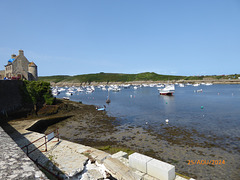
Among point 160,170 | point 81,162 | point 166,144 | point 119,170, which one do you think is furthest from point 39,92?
point 160,170

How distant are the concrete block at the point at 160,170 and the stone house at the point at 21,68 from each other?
43.4m

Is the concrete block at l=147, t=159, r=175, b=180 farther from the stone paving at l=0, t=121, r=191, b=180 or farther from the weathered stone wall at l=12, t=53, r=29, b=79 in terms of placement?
the weathered stone wall at l=12, t=53, r=29, b=79

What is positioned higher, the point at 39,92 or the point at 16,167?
the point at 16,167

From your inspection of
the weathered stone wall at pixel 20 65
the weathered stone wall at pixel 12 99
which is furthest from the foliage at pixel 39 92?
the weathered stone wall at pixel 20 65

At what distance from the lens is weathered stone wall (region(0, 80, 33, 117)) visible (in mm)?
26112

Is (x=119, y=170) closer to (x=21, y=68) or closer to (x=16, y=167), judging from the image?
(x=16, y=167)

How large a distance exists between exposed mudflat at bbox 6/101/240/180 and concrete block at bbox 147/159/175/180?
237 inches

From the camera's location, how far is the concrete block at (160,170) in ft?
24.0

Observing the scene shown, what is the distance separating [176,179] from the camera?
7586 mm

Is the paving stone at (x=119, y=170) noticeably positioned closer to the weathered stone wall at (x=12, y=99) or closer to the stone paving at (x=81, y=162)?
the stone paving at (x=81, y=162)

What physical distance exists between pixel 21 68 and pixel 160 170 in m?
46.3

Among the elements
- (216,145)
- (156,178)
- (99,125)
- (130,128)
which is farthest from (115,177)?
(99,125)

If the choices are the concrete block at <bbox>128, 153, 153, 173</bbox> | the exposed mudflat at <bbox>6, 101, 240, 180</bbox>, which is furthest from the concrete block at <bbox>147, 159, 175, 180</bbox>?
the exposed mudflat at <bbox>6, 101, 240, 180</bbox>

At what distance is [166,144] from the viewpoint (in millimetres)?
18016
